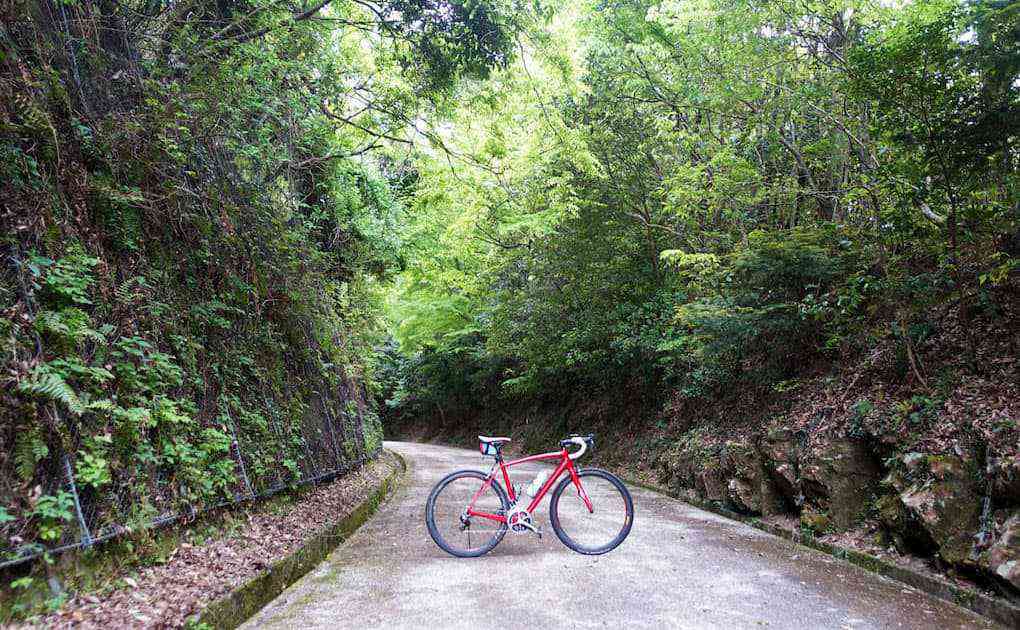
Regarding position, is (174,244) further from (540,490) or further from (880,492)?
(880,492)

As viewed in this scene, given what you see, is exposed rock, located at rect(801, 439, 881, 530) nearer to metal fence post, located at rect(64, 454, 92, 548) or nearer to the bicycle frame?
the bicycle frame

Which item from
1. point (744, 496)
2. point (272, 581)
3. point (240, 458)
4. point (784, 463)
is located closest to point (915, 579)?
point (784, 463)

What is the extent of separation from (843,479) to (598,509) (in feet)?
8.89

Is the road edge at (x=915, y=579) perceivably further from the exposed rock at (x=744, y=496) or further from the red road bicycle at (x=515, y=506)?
the red road bicycle at (x=515, y=506)

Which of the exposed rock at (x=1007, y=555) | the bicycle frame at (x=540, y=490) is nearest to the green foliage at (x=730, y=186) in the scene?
the exposed rock at (x=1007, y=555)

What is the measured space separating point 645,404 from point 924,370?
25.2ft

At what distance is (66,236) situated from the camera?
4.25 metres

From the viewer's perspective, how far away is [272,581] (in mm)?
4340

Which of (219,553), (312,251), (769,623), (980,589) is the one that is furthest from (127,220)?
(980,589)

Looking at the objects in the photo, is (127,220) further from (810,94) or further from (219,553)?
(810,94)

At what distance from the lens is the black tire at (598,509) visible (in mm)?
5555

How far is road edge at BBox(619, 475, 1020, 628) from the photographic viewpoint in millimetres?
4031

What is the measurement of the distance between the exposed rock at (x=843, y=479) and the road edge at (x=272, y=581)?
5.13 meters

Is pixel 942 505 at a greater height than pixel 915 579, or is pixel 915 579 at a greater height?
pixel 942 505
